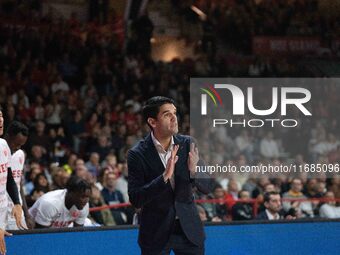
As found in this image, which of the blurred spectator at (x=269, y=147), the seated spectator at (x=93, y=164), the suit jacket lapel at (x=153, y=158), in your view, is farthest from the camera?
the blurred spectator at (x=269, y=147)

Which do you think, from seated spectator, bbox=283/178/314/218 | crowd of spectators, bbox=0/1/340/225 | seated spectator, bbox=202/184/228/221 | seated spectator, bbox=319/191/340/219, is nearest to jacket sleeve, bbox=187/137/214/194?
crowd of spectators, bbox=0/1/340/225

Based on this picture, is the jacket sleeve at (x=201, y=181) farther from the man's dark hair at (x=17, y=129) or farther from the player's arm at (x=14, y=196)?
the man's dark hair at (x=17, y=129)

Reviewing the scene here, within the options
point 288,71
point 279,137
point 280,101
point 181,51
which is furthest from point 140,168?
point 181,51

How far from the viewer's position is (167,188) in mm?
4852

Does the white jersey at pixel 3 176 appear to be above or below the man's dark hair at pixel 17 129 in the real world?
below

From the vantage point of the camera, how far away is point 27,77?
14562mm

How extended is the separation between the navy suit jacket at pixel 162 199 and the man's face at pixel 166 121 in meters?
0.12

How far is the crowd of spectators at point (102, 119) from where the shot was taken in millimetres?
10555

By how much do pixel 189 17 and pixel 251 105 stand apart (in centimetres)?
1083

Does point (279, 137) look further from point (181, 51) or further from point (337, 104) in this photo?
point (181, 51)

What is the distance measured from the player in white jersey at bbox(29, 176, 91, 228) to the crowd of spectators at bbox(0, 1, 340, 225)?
1.79 meters

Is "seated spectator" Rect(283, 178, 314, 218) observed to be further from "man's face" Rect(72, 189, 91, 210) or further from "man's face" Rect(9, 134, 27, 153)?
"man's face" Rect(9, 134, 27, 153)

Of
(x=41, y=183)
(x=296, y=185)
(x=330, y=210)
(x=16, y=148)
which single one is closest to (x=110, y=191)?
(x=41, y=183)

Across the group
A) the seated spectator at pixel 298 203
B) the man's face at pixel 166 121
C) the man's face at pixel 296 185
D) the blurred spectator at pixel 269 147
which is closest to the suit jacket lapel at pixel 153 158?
the man's face at pixel 166 121
